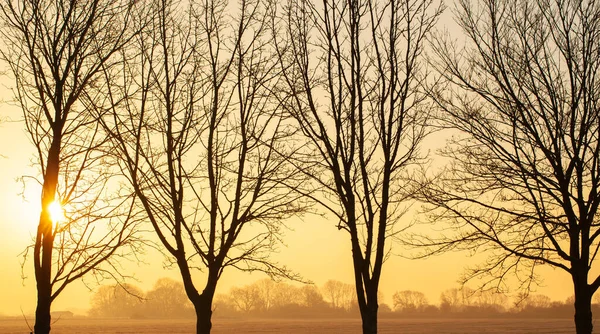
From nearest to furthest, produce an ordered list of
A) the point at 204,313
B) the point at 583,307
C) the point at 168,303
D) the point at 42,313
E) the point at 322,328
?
the point at 42,313 → the point at 204,313 → the point at 583,307 → the point at 322,328 → the point at 168,303

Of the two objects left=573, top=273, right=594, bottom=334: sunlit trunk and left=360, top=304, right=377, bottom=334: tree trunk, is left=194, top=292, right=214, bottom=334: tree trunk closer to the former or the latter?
left=360, top=304, right=377, bottom=334: tree trunk

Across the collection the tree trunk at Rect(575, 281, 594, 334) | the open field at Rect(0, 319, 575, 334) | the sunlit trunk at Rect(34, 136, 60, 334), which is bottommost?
the open field at Rect(0, 319, 575, 334)

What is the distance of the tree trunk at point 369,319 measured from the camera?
9641 mm

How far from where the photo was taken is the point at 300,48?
1063 centimetres

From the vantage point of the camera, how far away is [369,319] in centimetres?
967

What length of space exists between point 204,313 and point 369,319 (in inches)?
111

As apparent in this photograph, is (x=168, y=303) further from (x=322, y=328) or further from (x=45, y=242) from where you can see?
(x=45, y=242)

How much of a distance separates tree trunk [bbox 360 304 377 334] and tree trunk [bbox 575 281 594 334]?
14.0 feet

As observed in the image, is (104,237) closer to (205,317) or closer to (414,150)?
(205,317)

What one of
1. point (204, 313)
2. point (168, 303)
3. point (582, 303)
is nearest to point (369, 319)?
point (204, 313)

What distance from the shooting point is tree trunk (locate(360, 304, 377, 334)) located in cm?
964

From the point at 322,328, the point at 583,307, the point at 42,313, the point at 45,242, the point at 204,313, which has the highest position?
the point at 45,242

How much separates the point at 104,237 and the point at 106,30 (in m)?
3.64

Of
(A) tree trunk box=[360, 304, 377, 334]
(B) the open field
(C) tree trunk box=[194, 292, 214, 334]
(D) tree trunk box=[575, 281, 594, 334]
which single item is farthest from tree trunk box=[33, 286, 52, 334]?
(B) the open field
